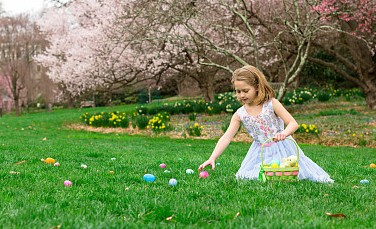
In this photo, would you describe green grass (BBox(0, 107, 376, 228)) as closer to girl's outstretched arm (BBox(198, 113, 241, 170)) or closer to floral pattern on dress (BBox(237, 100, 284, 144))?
girl's outstretched arm (BBox(198, 113, 241, 170))

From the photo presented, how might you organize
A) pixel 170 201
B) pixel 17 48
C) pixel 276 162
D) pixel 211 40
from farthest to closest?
1. pixel 17 48
2. pixel 211 40
3. pixel 276 162
4. pixel 170 201

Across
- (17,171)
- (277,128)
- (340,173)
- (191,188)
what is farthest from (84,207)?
(340,173)

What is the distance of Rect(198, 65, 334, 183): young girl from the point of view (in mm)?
4750

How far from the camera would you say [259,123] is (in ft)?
16.5

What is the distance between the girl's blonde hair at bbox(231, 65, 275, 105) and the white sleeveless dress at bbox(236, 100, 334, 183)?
142 millimetres

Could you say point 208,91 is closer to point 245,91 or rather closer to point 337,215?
point 245,91

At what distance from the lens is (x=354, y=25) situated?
16.1 metres

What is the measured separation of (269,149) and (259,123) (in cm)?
31

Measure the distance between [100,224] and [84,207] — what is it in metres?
0.61

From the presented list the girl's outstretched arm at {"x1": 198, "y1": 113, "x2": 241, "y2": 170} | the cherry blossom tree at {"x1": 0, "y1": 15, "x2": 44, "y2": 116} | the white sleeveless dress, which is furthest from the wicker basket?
the cherry blossom tree at {"x1": 0, "y1": 15, "x2": 44, "y2": 116}

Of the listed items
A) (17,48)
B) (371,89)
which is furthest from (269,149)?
(17,48)

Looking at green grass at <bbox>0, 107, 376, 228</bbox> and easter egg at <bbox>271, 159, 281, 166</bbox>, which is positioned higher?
easter egg at <bbox>271, 159, 281, 166</bbox>

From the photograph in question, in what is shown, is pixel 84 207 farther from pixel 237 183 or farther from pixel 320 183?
pixel 320 183

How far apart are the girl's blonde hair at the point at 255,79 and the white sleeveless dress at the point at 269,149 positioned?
142 millimetres
